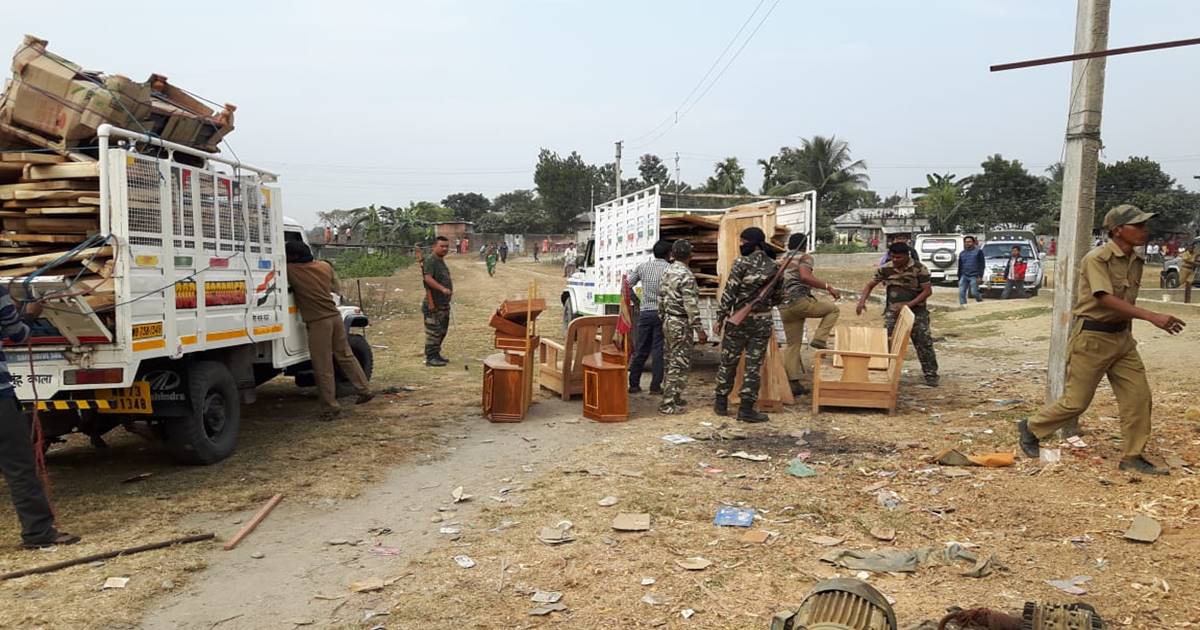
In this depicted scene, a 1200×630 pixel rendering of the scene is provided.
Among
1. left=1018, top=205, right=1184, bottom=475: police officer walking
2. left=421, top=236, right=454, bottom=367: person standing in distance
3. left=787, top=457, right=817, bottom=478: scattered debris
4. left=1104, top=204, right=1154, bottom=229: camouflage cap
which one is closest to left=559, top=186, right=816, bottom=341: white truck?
left=421, top=236, right=454, bottom=367: person standing in distance

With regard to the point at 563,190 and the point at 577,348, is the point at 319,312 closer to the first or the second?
the point at 577,348

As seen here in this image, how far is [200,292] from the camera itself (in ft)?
19.5

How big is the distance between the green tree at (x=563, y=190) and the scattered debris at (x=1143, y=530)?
63.7m

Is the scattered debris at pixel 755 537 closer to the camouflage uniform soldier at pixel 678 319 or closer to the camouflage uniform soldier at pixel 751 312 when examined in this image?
the camouflage uniform soldier at pixel 751 312

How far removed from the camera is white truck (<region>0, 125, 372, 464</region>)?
504 centimetres

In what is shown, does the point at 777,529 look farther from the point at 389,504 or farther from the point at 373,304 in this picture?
the point at 373,304

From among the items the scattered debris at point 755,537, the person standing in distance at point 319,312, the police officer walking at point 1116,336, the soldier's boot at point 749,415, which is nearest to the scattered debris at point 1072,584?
the scattered debris at point 755,537

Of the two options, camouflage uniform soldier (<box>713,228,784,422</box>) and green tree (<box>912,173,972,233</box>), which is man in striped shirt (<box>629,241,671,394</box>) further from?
green tree (<box>912,173,972,233</box>)

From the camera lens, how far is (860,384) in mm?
7562

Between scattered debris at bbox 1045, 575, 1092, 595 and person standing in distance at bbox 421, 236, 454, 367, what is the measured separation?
8375mm

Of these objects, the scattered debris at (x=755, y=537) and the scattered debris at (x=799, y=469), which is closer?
the scattered debris at (x=755, y=537)

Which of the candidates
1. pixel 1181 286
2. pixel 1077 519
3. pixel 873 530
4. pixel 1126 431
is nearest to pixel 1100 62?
pixel 1126 431

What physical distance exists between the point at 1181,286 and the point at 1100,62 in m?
20.6

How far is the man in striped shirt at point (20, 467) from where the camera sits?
4.33 metres
